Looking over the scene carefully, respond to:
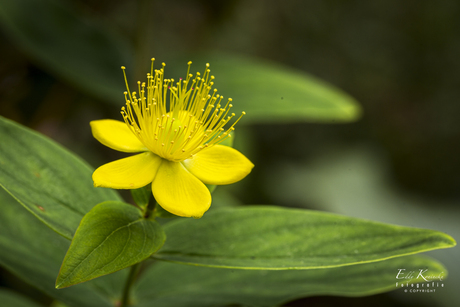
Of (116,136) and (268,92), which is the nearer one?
(116,136)

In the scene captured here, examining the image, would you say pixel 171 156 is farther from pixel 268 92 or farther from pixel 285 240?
pixel 268 92

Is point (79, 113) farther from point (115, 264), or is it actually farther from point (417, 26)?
point (417, 26)

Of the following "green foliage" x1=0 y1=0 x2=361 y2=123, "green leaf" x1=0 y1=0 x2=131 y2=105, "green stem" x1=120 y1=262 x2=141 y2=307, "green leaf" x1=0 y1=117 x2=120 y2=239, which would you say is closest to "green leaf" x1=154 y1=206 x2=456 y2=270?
"green stem" x1=120 y1=262 x2=141 y2=307

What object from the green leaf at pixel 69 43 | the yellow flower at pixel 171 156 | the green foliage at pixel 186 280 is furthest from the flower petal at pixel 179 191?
the green leaf at pixel 69 43

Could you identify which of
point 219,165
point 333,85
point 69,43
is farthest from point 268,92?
point 333,85

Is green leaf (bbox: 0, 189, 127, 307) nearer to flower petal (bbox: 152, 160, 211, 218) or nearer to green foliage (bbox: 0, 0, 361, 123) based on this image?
flower petal (bbox: 152, 160, 211, 218)

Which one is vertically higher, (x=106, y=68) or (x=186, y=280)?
(x=106, y=68)

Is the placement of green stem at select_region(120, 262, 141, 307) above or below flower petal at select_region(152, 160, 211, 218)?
below
